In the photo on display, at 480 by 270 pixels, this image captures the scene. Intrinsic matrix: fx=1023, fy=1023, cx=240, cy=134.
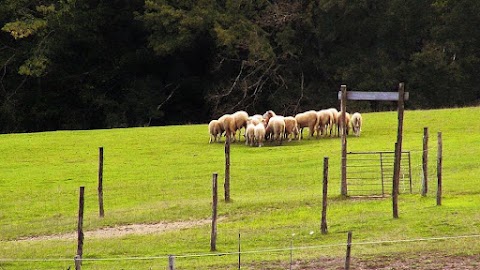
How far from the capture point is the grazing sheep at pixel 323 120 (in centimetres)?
3922

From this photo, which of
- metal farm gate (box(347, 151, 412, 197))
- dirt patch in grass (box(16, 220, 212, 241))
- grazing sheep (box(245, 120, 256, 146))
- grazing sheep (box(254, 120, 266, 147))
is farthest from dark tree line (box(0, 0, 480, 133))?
dirt patch in grass (box(16, 220, 212, 241))

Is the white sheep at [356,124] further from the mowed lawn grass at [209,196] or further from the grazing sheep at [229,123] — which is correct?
the grazing sheep at [229,123]

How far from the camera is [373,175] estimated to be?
29797 millimetres

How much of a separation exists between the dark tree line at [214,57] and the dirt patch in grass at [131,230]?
36.2 metres

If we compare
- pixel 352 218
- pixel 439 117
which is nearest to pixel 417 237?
pixel 352 218

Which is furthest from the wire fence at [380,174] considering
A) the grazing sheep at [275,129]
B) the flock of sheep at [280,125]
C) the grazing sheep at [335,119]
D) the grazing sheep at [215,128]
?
the grazing sheep at [215,128]

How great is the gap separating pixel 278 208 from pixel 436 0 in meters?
38.7

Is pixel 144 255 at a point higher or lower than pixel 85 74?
lower

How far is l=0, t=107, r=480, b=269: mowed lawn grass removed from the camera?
19.6 metres

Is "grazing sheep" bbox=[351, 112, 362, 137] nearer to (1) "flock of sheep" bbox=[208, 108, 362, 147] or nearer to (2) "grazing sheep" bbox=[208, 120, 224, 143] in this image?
(1) "flock of sheep" bbox=[208, 108, 362, 147]

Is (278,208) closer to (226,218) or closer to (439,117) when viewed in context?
(226,218)

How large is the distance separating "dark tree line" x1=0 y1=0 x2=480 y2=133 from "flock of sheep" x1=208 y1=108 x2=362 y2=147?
19610 millimetres

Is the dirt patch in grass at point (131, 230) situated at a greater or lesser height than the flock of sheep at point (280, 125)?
lesser

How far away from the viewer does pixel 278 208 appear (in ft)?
79.5
